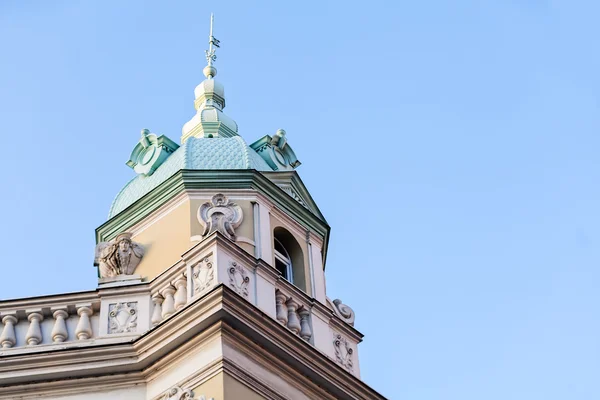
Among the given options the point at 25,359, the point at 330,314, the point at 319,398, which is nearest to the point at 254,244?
the point at 330,314

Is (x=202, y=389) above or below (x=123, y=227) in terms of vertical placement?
below

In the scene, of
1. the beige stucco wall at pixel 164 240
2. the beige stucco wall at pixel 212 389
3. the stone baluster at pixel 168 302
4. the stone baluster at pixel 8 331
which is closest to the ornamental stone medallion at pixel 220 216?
the beige stucco wall at pixel 164 240

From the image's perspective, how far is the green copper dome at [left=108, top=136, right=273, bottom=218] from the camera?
63.1ft

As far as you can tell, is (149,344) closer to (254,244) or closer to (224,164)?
(254,244)

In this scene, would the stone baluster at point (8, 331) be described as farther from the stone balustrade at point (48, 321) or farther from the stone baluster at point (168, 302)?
the stone baluster at point (168, 302)

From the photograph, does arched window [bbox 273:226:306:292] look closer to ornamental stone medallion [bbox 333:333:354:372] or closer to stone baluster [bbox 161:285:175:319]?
ornamental stone medallion [bbox 333:333:354:372]

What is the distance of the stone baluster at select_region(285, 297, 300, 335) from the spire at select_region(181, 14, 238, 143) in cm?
557

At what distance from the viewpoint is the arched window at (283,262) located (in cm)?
1858

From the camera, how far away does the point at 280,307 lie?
16.8 m

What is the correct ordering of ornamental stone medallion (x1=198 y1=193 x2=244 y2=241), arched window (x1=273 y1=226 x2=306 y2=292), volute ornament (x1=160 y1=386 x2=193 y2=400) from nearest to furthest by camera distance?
volute ornament (x1=160 y1=386 x2=193 y2=400)
ornamental stone medallion (x1=198 y1=193 x2=244 y2=241)
arched window (x1=273 y1=226 x2=306 y2=292)

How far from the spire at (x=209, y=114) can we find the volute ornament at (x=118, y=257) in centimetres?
431

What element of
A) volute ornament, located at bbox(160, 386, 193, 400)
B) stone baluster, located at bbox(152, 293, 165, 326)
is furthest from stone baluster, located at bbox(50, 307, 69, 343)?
volute ornament, located at bbox(160, 386, 193, 400)

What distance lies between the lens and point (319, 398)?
53.1ft

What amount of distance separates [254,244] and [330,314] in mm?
1540
